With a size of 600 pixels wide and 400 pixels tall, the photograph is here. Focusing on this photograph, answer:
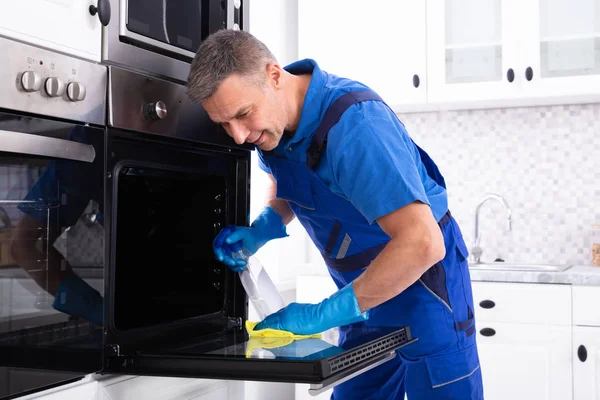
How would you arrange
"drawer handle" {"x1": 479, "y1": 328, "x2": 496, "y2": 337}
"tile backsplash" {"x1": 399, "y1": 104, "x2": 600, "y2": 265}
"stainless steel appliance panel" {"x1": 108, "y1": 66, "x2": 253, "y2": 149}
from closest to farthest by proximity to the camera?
"stainless steel appliance panel" {"x1": 108, "y1": 66, "x2": 253, "y2": 149} → "drawer handle" {"x1": 479, "y1": 328, "x2": 496, "y2": 337} → "tile backsplash" {"x1": 399, "y1": 104, "x2": 600, "y2": 265}

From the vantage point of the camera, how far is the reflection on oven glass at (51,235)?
1170 mm

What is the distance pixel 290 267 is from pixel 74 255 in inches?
83.1

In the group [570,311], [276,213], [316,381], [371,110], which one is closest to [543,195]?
[570,311]

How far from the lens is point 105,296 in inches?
52.5

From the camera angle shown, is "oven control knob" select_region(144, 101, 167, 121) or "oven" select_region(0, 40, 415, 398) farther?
"oven control knob" select_region(144, 101, 167, 121)

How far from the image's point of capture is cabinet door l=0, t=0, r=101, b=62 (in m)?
1.17

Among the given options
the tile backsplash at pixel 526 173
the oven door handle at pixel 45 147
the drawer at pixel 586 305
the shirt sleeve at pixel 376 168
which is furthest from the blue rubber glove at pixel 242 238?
the tile backsplash at pixel 526 173

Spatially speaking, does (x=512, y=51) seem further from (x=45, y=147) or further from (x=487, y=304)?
(x=45, y=147)

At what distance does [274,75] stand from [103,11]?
1.29 ft

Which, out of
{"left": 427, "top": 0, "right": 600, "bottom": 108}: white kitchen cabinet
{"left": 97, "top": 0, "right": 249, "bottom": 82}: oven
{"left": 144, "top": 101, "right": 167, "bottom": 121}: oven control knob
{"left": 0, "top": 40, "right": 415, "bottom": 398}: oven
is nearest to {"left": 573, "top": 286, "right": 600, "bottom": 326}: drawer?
{"left": 427, "top": 0, "right": 600, "bottom": 108}: white kitchen cabinet

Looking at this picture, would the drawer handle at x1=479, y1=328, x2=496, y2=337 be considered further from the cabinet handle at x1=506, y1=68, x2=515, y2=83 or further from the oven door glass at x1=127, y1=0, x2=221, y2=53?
the oven door glass at x1=127, y1=0, x2=221, y2=53

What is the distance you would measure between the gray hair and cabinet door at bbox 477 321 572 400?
5.42 feet

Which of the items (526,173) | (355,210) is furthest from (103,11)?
(526,173)

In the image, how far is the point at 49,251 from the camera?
126cm
